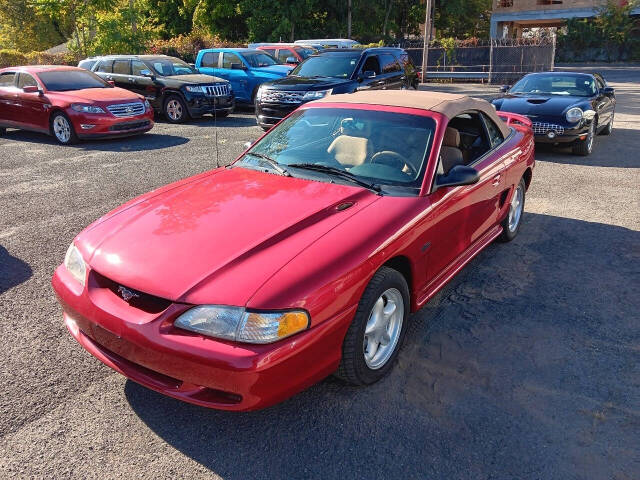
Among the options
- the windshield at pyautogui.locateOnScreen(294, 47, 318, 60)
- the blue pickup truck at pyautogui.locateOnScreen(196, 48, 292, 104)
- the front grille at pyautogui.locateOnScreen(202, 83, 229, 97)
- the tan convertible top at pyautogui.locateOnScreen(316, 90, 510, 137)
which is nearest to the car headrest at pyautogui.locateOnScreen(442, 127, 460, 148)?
the tan convertible top at pyautogui.locateOnScreen(316, 90, 510, 137)

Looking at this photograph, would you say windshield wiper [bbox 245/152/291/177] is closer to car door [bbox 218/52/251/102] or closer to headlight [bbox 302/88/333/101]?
headlight [bbox 302/88/333/101]

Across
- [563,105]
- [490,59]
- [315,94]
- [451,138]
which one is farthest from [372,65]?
[490,59]

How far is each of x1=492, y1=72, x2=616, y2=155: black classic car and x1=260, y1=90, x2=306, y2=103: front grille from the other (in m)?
3.86

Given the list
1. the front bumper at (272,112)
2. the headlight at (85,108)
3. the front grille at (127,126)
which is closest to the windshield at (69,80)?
the headlight at (85,108)

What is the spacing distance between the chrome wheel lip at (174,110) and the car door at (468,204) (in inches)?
396

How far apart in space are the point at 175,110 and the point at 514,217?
33.1 feet

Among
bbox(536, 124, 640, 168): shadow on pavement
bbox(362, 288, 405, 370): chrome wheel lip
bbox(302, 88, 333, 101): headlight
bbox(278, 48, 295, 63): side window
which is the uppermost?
bbox(278, 48, 295, 63): side window

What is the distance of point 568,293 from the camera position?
4.30 m

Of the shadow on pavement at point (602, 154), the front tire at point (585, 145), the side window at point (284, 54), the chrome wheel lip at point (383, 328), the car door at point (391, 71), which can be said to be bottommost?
the chrome wheel lip at point (383, 328)

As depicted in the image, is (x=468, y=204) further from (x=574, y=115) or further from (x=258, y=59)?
(x=258, y=59)

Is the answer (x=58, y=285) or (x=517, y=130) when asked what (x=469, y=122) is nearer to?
(x=517, y=130)

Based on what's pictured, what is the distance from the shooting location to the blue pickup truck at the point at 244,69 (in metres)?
15.4

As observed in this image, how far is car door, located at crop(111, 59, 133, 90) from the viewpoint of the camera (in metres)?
13.7

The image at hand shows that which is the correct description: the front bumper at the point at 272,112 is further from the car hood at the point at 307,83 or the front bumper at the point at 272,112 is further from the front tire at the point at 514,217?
the front tire at the point at 514,217
